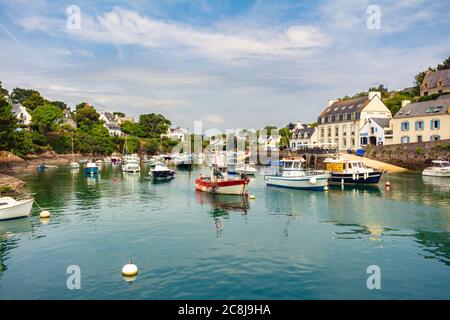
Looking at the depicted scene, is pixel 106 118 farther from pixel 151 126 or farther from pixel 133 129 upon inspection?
pixel 151 126

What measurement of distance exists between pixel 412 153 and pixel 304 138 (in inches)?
1898

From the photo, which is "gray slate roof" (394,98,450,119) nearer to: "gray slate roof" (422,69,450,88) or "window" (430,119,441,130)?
"window" (430,119,441,130)

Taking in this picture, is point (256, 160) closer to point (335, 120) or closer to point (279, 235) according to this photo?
point (335, 120)

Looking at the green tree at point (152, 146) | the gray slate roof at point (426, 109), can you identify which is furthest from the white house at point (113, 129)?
the gray slate roof at point (426, 109)

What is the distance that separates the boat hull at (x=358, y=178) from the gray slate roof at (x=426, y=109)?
108ft

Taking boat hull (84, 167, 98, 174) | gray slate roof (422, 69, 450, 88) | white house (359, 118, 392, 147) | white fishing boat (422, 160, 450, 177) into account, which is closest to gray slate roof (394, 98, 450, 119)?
white house (359, 118, 392, 147)

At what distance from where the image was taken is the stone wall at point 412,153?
72.1m

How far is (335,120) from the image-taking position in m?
105

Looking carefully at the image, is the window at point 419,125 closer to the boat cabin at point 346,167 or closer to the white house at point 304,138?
the boat cabin at point 346,167

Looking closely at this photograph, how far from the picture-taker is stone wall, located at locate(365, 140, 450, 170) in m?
72.1

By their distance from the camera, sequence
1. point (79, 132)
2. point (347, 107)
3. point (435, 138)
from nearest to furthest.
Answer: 1. point (435, 138)
2. point (347, 107)
3. point (79, 132)

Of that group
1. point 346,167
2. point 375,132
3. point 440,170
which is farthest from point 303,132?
point 346,167

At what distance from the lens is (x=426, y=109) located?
261 ft

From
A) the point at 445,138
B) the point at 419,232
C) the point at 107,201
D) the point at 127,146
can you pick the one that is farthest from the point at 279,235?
the point at 127,146
